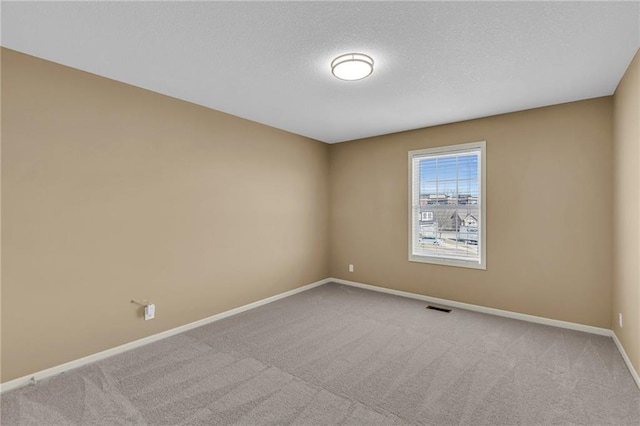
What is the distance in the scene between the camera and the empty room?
2082 millimetres

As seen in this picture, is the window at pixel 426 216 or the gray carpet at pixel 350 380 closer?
the gray carpet at pixel 350 380

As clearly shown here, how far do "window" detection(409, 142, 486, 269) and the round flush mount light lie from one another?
2265mm

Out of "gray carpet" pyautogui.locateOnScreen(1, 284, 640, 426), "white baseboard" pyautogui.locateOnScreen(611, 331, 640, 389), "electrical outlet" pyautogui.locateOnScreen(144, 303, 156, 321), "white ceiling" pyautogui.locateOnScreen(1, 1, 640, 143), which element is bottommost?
"gray carpet" pyautogui.locateOnScreen(1, 284, 640, 426)

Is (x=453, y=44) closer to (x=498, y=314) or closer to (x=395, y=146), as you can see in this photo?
(x=395, y=146)

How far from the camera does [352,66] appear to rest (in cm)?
249

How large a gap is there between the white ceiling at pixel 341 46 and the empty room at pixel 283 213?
20mm

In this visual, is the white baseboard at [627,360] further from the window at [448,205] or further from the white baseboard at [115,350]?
the white baseboard at [115,350]

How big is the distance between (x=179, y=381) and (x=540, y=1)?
3.52m

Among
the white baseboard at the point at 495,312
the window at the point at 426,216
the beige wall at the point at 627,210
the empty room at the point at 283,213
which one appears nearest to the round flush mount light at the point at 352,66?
the empty room at the point at 283,213

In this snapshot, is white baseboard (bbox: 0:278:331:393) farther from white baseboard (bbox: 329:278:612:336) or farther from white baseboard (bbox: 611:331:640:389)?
white baseboard (bbox: 611:331:640:389)

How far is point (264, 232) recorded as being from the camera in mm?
4477

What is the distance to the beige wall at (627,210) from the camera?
2.41 m

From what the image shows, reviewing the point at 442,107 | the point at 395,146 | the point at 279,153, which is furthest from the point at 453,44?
the point at 279,153

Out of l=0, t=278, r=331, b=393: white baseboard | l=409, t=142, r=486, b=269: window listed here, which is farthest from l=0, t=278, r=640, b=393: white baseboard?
l=409, t=142, r=486, b=269: window
